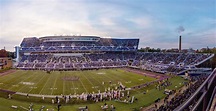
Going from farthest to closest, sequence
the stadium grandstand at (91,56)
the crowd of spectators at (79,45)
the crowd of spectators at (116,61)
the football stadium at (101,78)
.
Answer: the crowd of spectators at (79,45) → the stadium grandstand at (91,56) → the crowd of spectators at (116,61) → the football stadium at (101,78)

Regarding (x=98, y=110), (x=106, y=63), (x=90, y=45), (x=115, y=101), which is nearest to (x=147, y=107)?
(x=115, y=101)

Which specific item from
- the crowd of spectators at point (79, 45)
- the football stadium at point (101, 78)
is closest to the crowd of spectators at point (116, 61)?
the football stadium at point (101, 78)

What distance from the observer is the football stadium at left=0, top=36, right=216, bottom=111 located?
1884cm

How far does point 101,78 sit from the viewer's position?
35031mm

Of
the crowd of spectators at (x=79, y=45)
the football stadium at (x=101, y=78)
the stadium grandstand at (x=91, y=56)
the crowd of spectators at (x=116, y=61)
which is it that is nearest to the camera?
the football stadium at (x=101, y=78)

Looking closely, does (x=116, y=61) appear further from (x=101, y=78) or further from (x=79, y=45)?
(x=101, y=78)

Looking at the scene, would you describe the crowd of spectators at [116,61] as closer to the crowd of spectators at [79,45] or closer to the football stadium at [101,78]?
the football stadium at [101,78]

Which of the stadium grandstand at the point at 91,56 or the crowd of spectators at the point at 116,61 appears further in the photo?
the stadium grandstand at the point at 91,56

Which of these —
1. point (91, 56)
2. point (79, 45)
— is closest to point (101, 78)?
point (91, 56)

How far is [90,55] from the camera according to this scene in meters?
66.1

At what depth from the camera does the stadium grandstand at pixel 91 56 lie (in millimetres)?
50984

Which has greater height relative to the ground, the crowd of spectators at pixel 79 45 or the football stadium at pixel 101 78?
the crowd of spectators at pixel 79 45

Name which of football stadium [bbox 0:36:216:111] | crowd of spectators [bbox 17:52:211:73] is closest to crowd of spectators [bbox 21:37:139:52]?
football stadium [bbox 0:36:216:111]

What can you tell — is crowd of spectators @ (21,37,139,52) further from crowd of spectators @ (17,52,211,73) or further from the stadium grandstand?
crowd of spectators @ (17,52,211,73)
